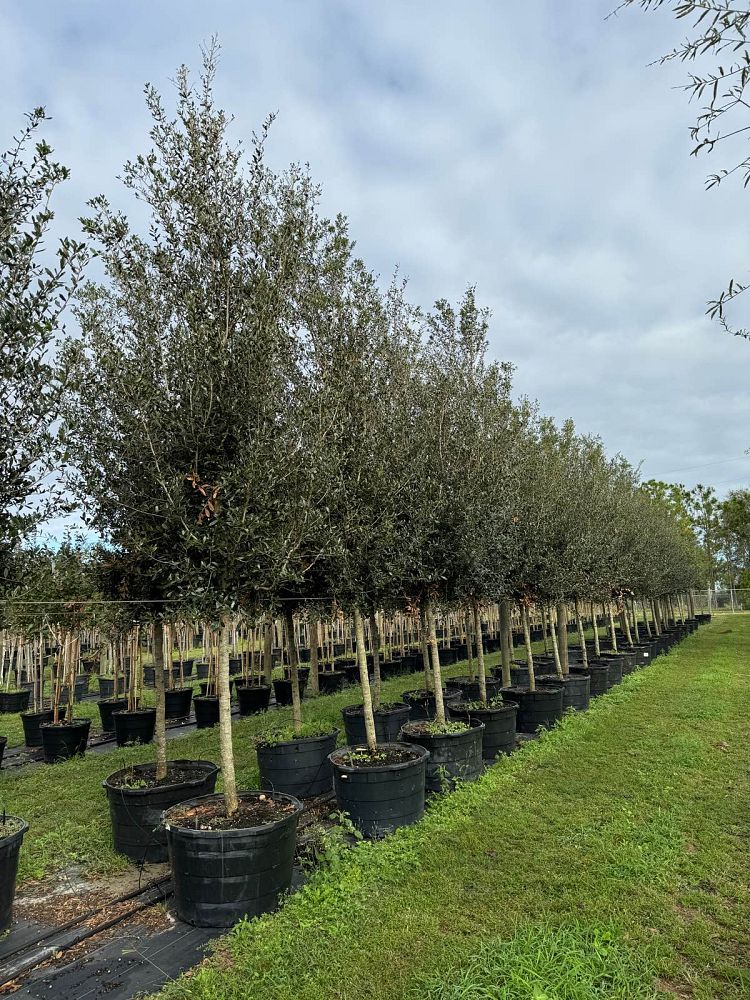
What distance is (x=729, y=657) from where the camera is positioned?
20672 millimetres

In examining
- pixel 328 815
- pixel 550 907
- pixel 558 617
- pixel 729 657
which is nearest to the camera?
pixel 550 907

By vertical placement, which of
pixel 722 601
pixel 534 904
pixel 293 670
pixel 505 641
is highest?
pixel 293 670

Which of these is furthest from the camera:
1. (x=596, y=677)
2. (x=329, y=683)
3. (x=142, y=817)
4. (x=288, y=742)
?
(x=329, y=683)

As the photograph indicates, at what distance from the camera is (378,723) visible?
392 inches

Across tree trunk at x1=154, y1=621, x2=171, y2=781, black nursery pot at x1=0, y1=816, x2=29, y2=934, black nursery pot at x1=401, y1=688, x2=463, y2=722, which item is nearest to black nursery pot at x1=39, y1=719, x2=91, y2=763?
tree trunk at x1=154, y1=621, x2=171, y2=781

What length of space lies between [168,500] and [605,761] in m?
6.80

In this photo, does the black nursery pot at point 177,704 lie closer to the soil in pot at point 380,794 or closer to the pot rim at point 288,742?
the pot rim at point 288,742

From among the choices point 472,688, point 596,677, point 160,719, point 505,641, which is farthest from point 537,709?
Result: point 160,719

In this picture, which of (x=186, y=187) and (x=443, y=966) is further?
(x=186, y=187)

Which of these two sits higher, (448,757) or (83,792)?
(448,757)

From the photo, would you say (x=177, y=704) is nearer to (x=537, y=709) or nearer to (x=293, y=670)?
(x=293, y=670)

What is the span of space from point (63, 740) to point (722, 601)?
6315cm

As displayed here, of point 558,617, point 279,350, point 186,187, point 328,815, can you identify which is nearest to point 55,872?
point 328,815

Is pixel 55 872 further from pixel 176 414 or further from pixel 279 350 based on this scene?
pixel 279 350
